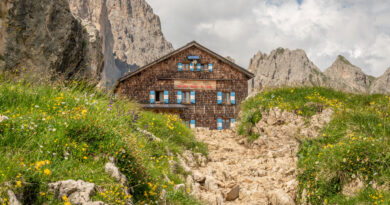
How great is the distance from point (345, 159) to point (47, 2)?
9.20 m

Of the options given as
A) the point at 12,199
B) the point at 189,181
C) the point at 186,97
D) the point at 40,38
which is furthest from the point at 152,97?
the point at 12,199

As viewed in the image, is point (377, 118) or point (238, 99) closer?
point (377, 118)

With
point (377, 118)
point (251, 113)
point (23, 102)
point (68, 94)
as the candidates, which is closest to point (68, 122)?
point (23, 102)

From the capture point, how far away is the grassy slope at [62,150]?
3.53 metres

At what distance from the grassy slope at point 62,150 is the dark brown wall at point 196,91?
22.1 m

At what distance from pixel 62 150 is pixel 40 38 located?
587 cm

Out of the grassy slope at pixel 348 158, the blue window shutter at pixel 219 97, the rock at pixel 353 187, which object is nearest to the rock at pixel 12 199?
the grassy slope at pixel 348 158

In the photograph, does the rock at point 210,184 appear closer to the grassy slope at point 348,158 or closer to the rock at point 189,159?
the rock at point 189,159

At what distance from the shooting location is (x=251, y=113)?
13.3 meters

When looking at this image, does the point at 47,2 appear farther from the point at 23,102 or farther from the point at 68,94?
the point at 23,102

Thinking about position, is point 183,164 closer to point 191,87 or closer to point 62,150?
point 62,150

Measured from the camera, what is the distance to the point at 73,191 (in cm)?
360

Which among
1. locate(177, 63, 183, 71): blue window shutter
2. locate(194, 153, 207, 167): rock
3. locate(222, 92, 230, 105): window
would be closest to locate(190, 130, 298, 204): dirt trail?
→ locate(194, 153, 207, 167): rock

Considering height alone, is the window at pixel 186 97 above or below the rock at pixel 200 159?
above
